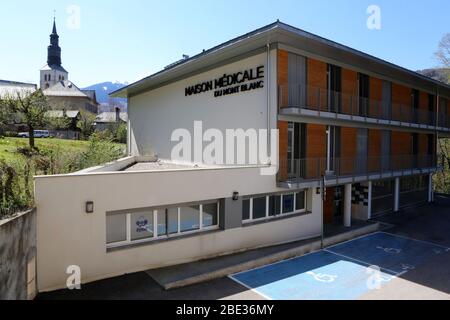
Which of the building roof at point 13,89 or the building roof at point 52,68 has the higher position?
the building roof at point 52,68

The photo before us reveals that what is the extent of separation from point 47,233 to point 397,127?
62.3 ft

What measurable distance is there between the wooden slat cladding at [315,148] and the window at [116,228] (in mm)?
7818

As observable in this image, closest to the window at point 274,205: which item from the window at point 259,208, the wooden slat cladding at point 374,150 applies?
the window at point 259,208

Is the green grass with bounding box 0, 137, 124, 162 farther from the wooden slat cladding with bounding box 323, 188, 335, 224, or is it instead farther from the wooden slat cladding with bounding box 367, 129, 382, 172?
the wooden slat cladding with bounding box 367, 129, 382, 172

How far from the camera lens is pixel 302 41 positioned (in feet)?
42.1

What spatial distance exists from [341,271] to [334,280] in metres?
0.87

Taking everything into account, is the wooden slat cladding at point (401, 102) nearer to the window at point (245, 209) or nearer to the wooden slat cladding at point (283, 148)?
the wooden slat cladding at point (283, 148)

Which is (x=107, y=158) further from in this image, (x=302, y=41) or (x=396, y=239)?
(x=396, y=239)

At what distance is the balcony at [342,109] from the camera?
43.0 feet

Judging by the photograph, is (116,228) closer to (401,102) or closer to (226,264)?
(226,264)

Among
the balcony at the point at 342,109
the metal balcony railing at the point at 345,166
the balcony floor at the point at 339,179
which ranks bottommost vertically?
the balcony floor at the point at 339,179

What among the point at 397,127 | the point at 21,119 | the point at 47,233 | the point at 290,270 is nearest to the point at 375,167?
the point at 397,127

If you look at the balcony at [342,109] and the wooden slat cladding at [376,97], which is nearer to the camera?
the balcony at [342,109]

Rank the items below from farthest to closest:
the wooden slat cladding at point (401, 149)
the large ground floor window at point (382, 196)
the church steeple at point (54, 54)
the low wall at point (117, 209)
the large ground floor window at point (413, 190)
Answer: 1. the church steeple at point (54, 54)
2. the large ground floor window at point (413, 190)
3. the wooden slat cladding at point (401, 149)
4. the large ground floor window at point (382, 196)
5. the low wall at point (117, 209)
